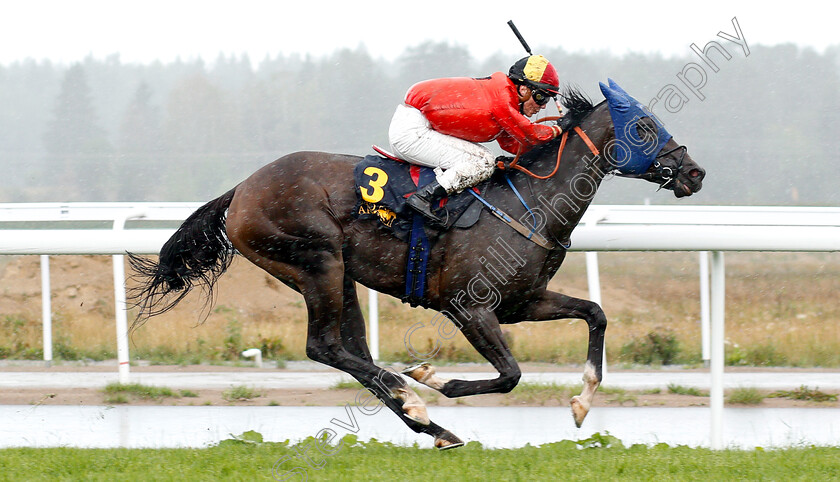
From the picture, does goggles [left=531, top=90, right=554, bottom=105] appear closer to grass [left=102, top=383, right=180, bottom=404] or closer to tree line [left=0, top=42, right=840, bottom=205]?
grass [left=102, top=383, right=180, bottom=404]

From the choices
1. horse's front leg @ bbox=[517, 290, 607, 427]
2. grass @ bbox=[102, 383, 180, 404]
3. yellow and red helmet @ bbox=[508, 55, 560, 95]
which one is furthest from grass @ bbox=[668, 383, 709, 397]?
grass @ bbox=[102, 383, 180, 404]

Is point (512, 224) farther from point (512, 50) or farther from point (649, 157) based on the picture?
point (512, 50)

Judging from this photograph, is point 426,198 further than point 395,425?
No

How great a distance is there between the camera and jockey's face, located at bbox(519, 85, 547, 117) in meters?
4.42

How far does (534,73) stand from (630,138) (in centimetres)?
54

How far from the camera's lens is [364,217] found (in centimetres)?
438

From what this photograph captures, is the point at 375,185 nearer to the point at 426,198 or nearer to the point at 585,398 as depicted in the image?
the point at 426,198

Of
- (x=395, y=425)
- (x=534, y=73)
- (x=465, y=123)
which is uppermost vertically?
(x=534, y=73)

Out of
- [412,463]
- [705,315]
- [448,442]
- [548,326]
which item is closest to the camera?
[412,463]

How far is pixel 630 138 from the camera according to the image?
14.3 feet

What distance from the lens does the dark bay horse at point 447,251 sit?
4254 mm

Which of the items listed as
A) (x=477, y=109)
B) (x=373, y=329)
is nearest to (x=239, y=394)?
(x=373, y=329)

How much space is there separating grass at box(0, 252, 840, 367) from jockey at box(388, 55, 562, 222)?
2.19 m

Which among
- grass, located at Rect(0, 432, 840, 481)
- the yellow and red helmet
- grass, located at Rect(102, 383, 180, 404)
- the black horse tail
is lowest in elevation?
grass, located at Rect(0, 432, 840, 481)
